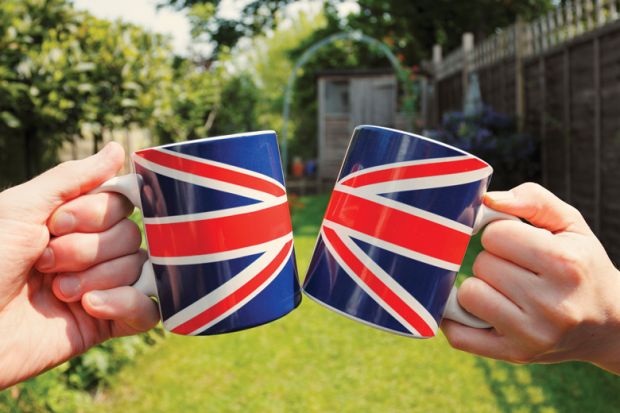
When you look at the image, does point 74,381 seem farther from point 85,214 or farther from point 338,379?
point 85,214

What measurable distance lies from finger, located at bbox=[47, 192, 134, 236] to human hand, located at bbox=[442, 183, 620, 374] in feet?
2.09

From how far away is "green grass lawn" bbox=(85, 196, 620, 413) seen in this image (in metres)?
2.96

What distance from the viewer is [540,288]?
97cm

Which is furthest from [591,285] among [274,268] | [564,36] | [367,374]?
[564,36]

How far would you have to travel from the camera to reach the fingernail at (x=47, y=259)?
109 centimetres

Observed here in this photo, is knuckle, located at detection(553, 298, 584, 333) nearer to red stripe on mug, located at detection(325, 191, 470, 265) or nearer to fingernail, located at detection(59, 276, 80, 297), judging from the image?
red stripe on mug, located at detection(325, 191, 470, 265)

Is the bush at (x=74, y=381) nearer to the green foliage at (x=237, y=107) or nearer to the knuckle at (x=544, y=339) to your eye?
the knuckle at (x=544, y=339)

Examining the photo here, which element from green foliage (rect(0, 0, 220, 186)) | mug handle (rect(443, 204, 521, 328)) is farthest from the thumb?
green foliage (rect(0, 0, 220, 186))

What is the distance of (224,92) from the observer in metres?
11.5

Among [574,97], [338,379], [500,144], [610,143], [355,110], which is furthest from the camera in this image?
[355,110]

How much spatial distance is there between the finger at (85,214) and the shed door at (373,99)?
1201 cm

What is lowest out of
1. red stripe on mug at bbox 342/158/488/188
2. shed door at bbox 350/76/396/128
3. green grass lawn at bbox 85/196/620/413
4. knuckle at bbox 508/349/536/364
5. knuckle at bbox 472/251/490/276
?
green grass lawn at bbox 85/196/620/413

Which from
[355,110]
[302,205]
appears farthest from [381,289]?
[355,110]

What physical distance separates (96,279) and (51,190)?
Result: 18 cm
